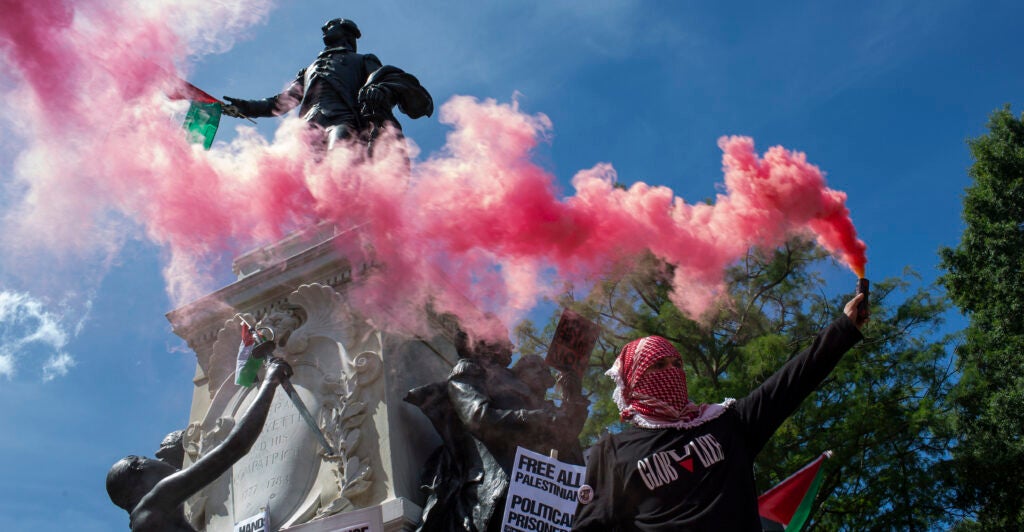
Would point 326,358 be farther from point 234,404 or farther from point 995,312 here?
point 995,312

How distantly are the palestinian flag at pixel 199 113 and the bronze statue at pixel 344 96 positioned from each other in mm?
216

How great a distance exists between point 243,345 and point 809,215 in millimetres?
3854

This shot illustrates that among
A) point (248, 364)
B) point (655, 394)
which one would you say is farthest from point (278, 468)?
point (655, 394)

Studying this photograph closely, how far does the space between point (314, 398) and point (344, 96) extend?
302 centimetres

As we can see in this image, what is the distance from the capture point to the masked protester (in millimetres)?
3750

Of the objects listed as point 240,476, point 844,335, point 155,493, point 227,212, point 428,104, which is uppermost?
point 428,104

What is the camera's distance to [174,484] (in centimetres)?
530

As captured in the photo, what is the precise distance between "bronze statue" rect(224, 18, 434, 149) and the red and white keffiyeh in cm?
431

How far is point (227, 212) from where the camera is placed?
737 cm

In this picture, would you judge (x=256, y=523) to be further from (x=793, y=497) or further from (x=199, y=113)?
(x=793, y=497)

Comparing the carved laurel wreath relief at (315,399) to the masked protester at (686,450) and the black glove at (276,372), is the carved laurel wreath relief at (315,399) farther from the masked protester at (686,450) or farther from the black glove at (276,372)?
the masked protester at (686,450)

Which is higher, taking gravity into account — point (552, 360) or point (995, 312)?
point (995, 312)

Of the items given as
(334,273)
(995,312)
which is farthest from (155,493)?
(995,312)

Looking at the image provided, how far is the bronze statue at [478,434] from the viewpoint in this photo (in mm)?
5742
